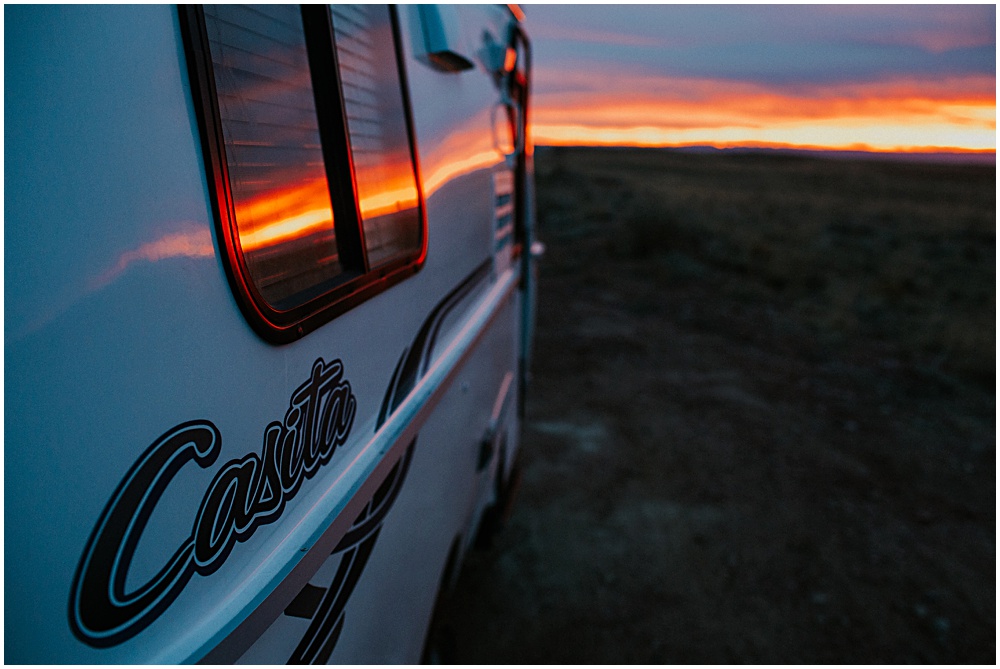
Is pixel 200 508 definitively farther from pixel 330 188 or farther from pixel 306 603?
pixel 330 188

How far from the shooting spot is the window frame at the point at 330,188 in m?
0.92

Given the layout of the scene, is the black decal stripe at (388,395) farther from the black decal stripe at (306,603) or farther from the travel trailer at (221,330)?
the black decal stripe at (306,603)

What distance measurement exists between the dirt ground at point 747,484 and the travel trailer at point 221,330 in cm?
172

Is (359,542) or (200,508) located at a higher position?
(200,508)

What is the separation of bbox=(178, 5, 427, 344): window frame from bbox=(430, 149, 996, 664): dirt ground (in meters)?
2.27

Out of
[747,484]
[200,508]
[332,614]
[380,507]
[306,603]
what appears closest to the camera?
[200,508]

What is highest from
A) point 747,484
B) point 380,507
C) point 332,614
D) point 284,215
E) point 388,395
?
point 284,215

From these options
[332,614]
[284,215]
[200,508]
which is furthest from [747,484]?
[200,508]

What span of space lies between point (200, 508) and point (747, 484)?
14.0 feet

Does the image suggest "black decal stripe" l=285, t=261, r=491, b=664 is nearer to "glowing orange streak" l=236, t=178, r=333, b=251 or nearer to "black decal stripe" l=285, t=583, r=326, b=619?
"black decal stripe" l=285, t=583, r=326, b=619

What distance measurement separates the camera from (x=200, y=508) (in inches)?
35.2

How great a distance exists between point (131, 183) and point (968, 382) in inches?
301

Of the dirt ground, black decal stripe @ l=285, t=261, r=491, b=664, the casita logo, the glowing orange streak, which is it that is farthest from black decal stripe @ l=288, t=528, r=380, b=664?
the dirt ground

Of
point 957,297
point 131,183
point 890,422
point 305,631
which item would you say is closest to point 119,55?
point 131,183
